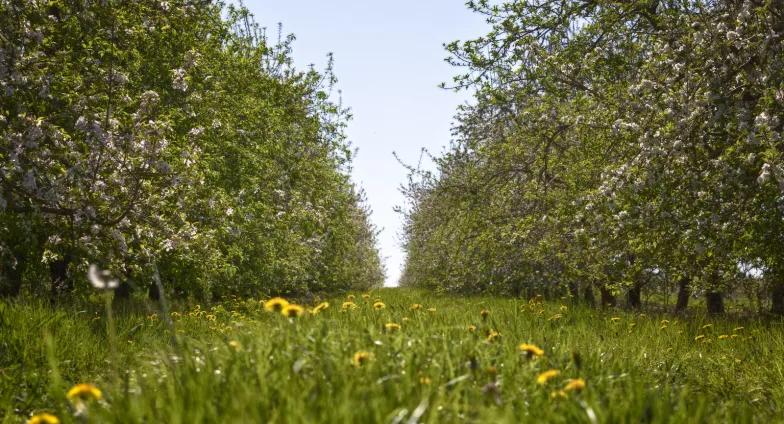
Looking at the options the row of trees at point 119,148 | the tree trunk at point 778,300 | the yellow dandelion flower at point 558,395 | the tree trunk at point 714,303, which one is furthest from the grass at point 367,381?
the tree trunk at point 714,303

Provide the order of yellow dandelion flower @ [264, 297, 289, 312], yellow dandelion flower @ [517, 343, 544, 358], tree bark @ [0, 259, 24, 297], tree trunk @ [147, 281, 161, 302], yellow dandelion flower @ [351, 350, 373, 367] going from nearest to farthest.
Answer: yellow dandelion flower @ [351, 350, 373, 367]
yellow dandelion flower @ [517, 343, 544, 358]
yellow dandelion flower @ [264, 297, 289, 312]
tree bark @ [0, 259, 24, 297]
tree trunk @ [147, 281, 161, 302]

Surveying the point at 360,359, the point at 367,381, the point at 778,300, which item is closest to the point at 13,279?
the point at 360,359

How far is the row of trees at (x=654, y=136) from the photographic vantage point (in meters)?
8.43

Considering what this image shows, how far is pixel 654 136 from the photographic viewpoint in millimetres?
8742

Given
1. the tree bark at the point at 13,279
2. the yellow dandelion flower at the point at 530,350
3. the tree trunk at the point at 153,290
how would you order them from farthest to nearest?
1. the tree trunk at the point at 153,290
2. the tree bark at the point at 13,279
3. the yellow dandelion flower at the point at 530,350

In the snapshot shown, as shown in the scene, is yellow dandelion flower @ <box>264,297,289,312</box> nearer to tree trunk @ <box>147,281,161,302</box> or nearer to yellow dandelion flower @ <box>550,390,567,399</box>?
yellow dandelion flower @ <box>550,390,567,399</box>

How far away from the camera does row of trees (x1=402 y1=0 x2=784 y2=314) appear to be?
27.7ft

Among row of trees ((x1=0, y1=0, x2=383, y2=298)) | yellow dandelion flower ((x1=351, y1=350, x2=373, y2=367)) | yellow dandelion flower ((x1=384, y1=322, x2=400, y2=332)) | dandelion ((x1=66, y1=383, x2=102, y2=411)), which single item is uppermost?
row of trees ((x1=0, y1=0, x2=383, y2=298))

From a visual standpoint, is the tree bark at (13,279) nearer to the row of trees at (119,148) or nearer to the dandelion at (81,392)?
the row of trees at (119,148)

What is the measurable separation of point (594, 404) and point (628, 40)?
1060 centimetres

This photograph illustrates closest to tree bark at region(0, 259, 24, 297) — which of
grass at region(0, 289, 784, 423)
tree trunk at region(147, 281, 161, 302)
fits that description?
tree trunk at region(147, 281, 161, 302)

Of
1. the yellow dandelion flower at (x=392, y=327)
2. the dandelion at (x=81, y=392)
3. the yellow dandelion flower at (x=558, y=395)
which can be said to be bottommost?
the yellow dandelion flower at (x=558, y=395)

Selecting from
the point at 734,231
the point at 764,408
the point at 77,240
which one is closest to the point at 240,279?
the point at 77,240

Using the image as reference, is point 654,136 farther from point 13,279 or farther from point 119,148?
point 13,279
